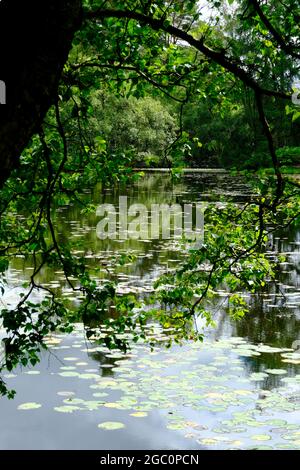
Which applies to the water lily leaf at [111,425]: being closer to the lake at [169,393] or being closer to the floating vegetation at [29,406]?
the lake at [169,393]

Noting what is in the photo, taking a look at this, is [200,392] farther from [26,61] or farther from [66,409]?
[26,61]

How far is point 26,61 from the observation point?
1.81m

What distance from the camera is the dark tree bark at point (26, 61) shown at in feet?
5.82

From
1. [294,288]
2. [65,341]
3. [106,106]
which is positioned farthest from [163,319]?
[106,106]

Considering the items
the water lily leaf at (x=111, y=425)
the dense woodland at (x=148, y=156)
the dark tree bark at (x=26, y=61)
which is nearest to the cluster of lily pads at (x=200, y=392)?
the water lily leaf at (x=111, y=425)

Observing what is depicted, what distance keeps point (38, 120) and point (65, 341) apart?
5.37 m

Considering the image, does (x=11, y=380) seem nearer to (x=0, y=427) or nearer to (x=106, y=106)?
(x=0, y=427)

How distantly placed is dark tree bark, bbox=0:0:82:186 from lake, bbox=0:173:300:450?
6.02ft

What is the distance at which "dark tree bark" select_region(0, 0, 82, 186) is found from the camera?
1774 mm

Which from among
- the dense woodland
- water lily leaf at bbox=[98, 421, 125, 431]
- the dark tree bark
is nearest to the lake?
water lily leaf at bbox=[98, 421, 125, 431]

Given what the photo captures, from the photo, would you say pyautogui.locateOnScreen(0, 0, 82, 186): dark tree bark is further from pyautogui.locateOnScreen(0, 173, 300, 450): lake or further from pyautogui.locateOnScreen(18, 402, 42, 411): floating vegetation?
pyautogui.locateOnScreen(18, 402, 42, 411): floating vegetation

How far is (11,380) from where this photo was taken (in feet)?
19.6

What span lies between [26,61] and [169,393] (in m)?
4.25

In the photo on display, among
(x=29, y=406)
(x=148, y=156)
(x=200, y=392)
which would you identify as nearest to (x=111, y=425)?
(x=29, y=406)
